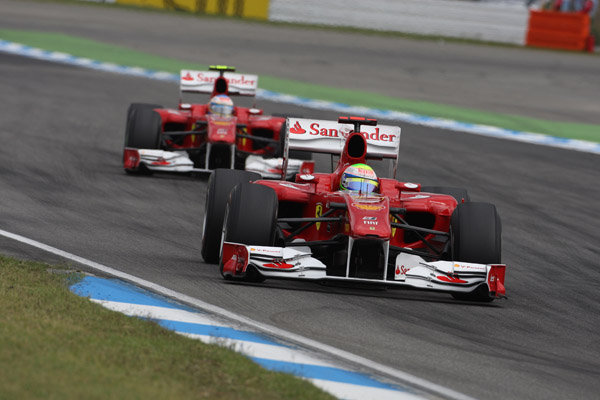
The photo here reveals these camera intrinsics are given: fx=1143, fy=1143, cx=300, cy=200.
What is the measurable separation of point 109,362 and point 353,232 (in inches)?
125

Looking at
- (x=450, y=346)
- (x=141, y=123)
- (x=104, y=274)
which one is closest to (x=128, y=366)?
(x=450, y=346)

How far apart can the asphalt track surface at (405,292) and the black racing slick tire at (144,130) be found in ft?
1.59

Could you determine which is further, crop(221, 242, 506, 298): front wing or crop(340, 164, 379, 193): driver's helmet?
crop(340, 164, 379, 193): driver's helmet

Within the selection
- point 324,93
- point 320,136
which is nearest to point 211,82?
point 320,136

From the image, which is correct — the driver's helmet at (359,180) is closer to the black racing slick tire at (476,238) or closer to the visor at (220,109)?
the black racing slick tire at (476,238)

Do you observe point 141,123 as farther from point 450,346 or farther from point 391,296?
point 450,346

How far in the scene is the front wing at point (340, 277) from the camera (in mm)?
9102

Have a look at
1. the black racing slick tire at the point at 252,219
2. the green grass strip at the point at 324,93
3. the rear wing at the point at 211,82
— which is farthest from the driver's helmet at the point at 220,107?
the green grass strip at the point at 324,93

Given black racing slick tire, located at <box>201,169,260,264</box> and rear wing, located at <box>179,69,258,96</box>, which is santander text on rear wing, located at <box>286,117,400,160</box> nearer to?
black racing slick tire, located at <box>201,169,260,264</box>

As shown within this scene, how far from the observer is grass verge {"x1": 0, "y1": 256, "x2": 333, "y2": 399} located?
19.1 feet

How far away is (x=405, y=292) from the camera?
9828 mm

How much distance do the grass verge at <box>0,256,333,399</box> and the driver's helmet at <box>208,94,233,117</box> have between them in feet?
28.8

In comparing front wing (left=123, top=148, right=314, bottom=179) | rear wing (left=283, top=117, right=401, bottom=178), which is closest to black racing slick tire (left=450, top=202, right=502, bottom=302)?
rear wing (left=283, top=117, right=401, bottom=178)

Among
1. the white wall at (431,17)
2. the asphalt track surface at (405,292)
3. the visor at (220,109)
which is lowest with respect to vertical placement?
the asphalt track surface at (405,292)
